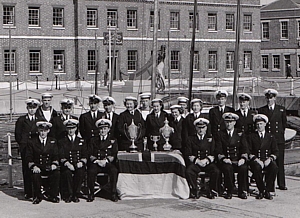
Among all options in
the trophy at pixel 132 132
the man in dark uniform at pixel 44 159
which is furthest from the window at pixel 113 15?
the man in dark uniform at pixel 44 159

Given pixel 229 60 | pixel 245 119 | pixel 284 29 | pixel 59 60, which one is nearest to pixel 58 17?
pixel 59 60

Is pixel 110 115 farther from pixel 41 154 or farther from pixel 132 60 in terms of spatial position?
pixel 132 60

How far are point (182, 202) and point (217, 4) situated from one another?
48.1 m

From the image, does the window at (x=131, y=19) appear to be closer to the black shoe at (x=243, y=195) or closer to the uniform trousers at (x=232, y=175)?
the uniform trousers at (x=232, y=175)

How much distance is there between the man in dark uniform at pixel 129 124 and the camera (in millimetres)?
11984

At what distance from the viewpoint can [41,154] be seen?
11172 mm

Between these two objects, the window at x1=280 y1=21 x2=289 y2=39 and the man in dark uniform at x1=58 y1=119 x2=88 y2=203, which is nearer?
the man in dark uniform at x1=58 y1=119 x2=88 y2=203

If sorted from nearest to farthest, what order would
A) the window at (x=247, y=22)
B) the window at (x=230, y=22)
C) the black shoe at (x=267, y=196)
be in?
the black shoe at (x=267, y=196), the window at (x=230, y=22), the window at (x=247, y=22)

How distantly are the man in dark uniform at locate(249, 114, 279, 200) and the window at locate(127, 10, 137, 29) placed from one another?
42.3m

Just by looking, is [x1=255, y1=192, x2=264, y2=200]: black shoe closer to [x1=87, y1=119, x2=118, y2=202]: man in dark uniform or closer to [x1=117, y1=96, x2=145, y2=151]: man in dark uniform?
[x1=117, y1=96, x2=145, y2=151]: man in dark uniform

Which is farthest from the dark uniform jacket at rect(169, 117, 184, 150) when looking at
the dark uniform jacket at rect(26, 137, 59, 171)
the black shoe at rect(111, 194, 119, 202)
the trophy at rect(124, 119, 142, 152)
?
the dark uniform jacket at rect(26, 137, 59, 171)

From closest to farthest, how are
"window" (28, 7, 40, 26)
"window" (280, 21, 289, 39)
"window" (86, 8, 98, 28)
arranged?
"window" (28, 7, 40, 26) → "window" (86, 8, 98, 28) → "window" (280, 21, 289, 39)

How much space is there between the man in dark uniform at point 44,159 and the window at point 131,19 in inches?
1675

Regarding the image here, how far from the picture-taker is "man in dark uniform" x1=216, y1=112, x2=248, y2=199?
1147 cm
